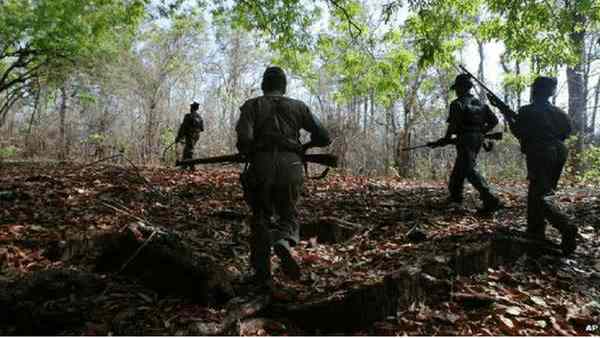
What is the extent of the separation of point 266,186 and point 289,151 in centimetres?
39

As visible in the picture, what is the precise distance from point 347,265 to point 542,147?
108 inches

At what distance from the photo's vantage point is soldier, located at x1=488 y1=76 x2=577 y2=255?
4902 millimetres

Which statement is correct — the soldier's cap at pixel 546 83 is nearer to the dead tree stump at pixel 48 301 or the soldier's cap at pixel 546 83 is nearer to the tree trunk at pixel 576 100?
the dead tree stump at pixel 48 301

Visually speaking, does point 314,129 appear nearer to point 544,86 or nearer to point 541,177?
point 541,177

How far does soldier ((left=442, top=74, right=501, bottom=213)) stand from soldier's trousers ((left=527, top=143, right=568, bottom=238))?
1.52 metres

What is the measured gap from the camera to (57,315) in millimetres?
2947

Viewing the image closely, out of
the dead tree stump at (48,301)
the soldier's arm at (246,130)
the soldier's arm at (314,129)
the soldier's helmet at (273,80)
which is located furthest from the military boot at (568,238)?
the dead tree stump at (48,301)

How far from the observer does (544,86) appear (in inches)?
200

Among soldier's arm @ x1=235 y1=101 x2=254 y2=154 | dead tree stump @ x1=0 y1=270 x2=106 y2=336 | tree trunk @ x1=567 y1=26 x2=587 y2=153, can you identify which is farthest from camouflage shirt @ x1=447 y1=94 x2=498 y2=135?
tree trunk @ x1=567 y1=26 x2=587 y2=153

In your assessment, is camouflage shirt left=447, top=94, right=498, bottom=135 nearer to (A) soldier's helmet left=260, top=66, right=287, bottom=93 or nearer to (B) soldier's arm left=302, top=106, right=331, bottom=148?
(B) soldier's arm left=302, top=106, right=331, bottom=148

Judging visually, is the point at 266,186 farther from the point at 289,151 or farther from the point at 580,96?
the point at 580,96

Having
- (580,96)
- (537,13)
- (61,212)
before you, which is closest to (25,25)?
(61,212)

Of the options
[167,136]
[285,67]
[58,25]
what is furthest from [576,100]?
[167,136]

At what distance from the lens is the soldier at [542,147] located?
4.90 metres
